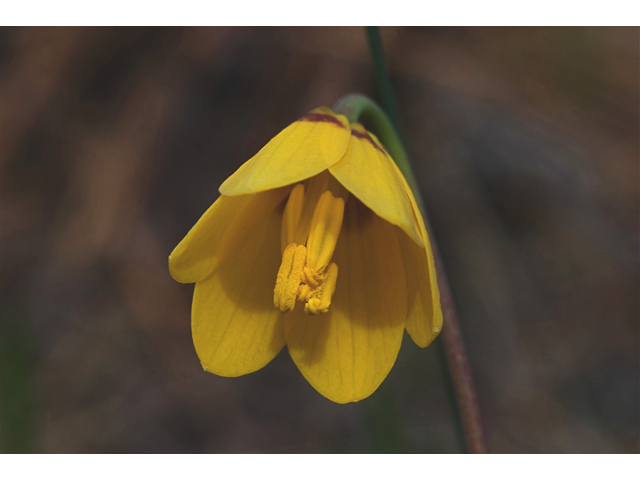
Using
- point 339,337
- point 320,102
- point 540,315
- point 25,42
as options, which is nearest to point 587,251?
point 540,315

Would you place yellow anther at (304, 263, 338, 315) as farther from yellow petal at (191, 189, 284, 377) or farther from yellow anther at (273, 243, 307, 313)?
yellow petal at (191, 189, 284, 377)

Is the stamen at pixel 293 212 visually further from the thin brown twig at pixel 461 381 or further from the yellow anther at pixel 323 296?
the thin brown twig at pixel 461 381

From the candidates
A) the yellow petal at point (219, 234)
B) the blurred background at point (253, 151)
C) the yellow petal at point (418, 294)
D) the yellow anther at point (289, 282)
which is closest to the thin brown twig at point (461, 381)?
the yellow petal at point (418, 294)

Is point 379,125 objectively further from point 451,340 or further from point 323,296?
point 451,340

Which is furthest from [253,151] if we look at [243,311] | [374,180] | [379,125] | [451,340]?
[374,180]

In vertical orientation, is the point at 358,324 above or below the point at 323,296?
below

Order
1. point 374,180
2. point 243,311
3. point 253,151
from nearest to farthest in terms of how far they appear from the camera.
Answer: point 374,180 < point 243,311 < point 253,151

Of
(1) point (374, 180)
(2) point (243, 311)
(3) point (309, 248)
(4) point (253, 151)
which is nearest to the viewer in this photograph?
(1) point (374, 180)

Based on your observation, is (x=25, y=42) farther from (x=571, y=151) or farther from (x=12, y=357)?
(x=571, y=151)

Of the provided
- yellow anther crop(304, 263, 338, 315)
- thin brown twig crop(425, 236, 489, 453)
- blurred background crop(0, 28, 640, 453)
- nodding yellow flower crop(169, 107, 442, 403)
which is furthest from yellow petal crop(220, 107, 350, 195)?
blurred background crop(0, 28, 640, 453)
